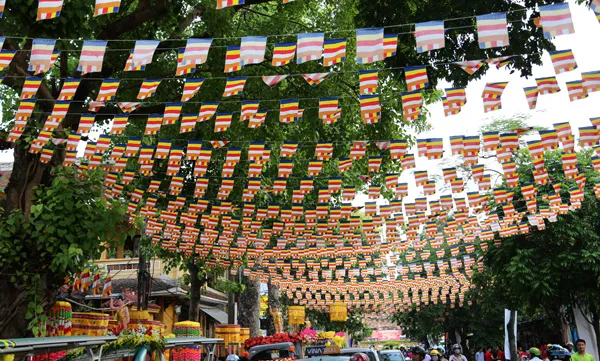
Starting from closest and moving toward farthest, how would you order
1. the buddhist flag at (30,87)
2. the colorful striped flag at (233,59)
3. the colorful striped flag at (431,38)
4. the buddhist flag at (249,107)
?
1. the colorful striped flag at (431,38)
2. the colorful striped flag at (233,59)
3. the buddhist flag at (30,87)
4. the buddhist flag at (249,107)

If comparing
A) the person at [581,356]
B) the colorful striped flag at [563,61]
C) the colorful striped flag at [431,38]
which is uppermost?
the colorful striped flag at [431,38]

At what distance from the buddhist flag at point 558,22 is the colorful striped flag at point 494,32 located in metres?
0.54

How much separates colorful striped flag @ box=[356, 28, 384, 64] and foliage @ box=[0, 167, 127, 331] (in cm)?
532

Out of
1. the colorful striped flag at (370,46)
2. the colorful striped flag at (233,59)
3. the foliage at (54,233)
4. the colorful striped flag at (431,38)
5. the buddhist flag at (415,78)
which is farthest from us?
the foliage at (54,233)

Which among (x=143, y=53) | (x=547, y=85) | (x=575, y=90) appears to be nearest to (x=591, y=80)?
(x=575, y=90)

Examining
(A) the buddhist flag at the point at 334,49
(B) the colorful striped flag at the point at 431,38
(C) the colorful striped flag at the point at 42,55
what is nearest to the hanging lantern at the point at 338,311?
(A) the buddhist flag at the point at 334,49

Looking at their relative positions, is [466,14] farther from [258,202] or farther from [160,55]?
[258,202]

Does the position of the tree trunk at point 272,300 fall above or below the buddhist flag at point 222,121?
below

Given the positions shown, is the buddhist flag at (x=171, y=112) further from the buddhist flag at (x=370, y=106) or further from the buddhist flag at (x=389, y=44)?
the buddhist flag at (x=389, y=44)

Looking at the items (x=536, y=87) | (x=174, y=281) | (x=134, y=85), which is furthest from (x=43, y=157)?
(x=174, y=281)

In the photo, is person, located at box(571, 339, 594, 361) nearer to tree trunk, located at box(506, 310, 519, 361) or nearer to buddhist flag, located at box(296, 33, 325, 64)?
buddhist flag, located at box(296, 33, 325, 64)

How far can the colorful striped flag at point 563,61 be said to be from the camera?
1041 centimetres

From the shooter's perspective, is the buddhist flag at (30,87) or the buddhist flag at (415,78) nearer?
the buddhist flag at (415,78)

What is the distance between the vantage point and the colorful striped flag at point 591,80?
11.3m
